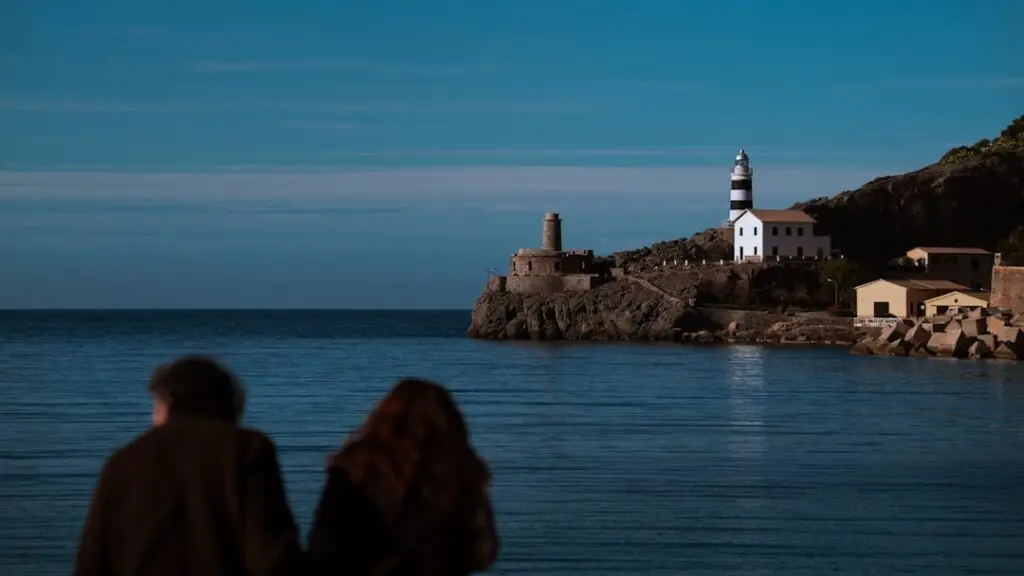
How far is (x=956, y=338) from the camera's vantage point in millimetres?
54750

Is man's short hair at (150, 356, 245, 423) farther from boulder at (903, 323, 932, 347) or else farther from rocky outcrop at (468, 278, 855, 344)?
rocky outcrop at (468, 278, 855, 344)

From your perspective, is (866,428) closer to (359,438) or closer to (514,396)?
(514,396)

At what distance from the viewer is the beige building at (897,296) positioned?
6550cm

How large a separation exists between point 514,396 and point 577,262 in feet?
148

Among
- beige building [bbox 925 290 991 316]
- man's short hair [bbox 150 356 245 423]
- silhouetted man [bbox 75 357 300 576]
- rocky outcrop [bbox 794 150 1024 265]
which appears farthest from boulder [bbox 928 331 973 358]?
silhouetted man [bbox 75 357 300 576]

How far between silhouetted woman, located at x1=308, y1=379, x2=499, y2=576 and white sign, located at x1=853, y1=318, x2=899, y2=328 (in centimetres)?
6019

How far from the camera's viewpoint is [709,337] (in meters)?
70.8

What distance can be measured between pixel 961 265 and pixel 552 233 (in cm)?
2190

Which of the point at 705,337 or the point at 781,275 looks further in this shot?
the point at 781,275

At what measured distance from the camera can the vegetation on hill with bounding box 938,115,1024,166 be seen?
3816 inches

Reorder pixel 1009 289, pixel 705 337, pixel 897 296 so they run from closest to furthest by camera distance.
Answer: pixel 1009 289
pixel 897 296
pixel 705 337

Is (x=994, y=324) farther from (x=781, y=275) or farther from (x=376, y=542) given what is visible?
(x=376, y=542)

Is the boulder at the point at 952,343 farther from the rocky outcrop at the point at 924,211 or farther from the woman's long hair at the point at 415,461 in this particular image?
the woman's long hair at the point at 415,461

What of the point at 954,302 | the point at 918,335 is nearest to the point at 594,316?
the point at 954,302
